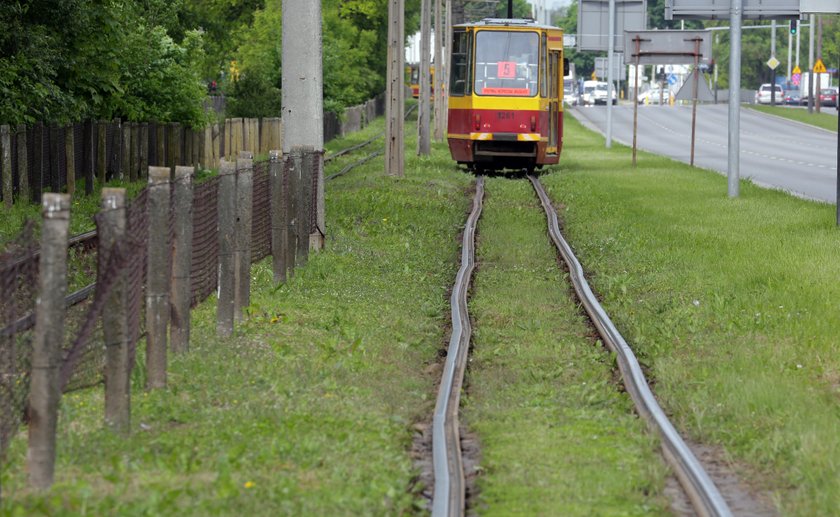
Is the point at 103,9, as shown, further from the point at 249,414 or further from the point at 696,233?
the point at 249,414

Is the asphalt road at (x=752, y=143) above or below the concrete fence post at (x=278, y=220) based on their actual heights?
below

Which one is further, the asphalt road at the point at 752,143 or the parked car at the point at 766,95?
the parked car at the point at 766,95

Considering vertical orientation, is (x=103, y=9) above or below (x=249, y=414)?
above

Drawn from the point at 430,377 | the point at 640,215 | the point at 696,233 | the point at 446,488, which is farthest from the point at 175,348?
the point at 640,215

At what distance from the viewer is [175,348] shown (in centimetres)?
1051

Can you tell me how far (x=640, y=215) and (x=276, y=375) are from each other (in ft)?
44.9

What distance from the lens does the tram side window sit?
3403 cm

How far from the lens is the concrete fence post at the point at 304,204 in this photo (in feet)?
52.1

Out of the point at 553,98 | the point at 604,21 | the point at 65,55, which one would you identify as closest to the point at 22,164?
the point at 65,55

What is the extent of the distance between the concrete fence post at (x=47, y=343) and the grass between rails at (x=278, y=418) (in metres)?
0.14

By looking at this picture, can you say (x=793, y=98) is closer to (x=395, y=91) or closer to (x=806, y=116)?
(x=806, y=116)

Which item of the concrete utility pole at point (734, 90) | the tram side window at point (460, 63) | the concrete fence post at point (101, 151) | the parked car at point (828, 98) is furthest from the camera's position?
the parked car at point (828, 98)

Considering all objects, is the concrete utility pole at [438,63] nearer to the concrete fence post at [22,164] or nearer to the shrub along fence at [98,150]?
the shrub along fence at [98,150]

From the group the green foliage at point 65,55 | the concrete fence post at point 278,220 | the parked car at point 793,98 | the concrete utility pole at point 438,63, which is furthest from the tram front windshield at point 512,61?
the parked car at point 793,98
